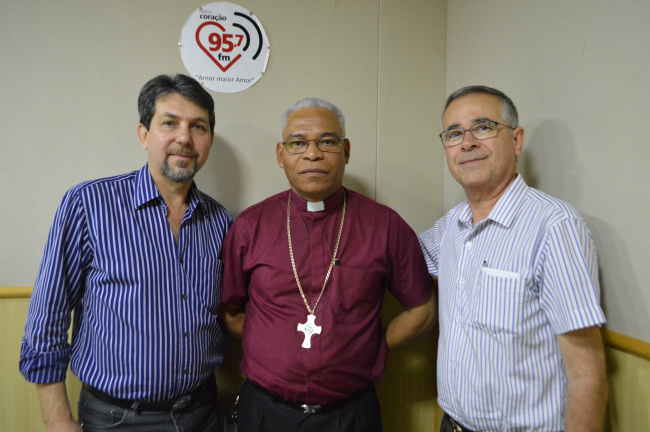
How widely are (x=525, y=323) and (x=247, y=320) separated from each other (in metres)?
1.18

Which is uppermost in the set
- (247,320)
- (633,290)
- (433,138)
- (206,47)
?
(206,47)

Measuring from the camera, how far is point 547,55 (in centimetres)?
177

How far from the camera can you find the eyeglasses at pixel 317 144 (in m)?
1.80

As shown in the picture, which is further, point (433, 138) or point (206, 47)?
point (433, 138)

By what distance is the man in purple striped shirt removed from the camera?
1.56 meters

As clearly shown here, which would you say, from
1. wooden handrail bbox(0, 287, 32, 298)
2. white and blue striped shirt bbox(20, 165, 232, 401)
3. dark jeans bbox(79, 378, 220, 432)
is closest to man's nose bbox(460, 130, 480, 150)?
white and blue striped shirt bbox(20, 165, 232, 401)

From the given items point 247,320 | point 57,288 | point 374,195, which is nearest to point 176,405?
point 247,320

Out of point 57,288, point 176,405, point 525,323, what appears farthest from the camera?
point 176,405

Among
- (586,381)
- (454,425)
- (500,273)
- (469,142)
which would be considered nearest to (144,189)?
(469,142)

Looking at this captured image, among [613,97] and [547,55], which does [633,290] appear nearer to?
[613,97]

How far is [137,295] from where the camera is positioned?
5.32ft

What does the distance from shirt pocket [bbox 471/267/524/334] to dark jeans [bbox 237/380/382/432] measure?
680 mm

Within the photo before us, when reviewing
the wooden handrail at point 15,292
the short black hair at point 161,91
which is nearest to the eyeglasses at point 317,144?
the short black hair at point 161,91

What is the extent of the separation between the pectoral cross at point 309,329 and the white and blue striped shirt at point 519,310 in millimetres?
547
